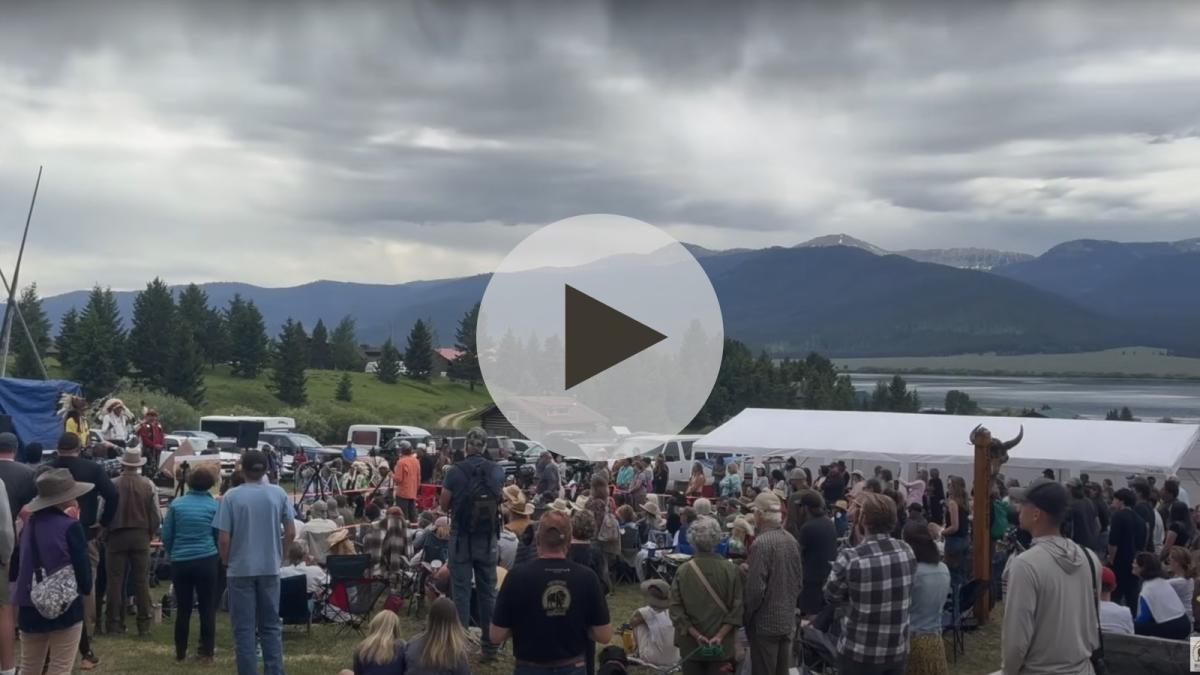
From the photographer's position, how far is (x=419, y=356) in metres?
92.9

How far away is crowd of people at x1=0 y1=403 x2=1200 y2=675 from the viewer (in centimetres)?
532

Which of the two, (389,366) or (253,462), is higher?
(389,366)

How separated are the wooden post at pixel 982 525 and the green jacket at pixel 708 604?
5655 mm

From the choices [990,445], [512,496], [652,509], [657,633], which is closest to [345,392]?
[652,509]

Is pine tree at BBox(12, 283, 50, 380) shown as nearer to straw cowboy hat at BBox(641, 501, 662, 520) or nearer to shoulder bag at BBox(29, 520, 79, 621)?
straw cowboy hat at BBox(641, 501, 662, 520)

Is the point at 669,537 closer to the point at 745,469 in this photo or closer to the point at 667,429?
the point at 667,429

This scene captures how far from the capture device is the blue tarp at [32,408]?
58.4 ft

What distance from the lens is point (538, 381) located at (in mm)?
14367

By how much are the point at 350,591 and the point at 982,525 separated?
6717 millimetres

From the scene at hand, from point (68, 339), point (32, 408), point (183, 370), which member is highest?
point (68, 339)

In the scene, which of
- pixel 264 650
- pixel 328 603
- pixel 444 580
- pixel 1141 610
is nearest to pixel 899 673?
pixel 1141 610

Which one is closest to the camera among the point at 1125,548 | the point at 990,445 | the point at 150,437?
the point at 990,445

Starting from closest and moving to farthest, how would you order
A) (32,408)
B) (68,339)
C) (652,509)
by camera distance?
(652,509), (32,408), (68,339)

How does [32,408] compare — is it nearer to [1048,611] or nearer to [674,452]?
[674,452]
